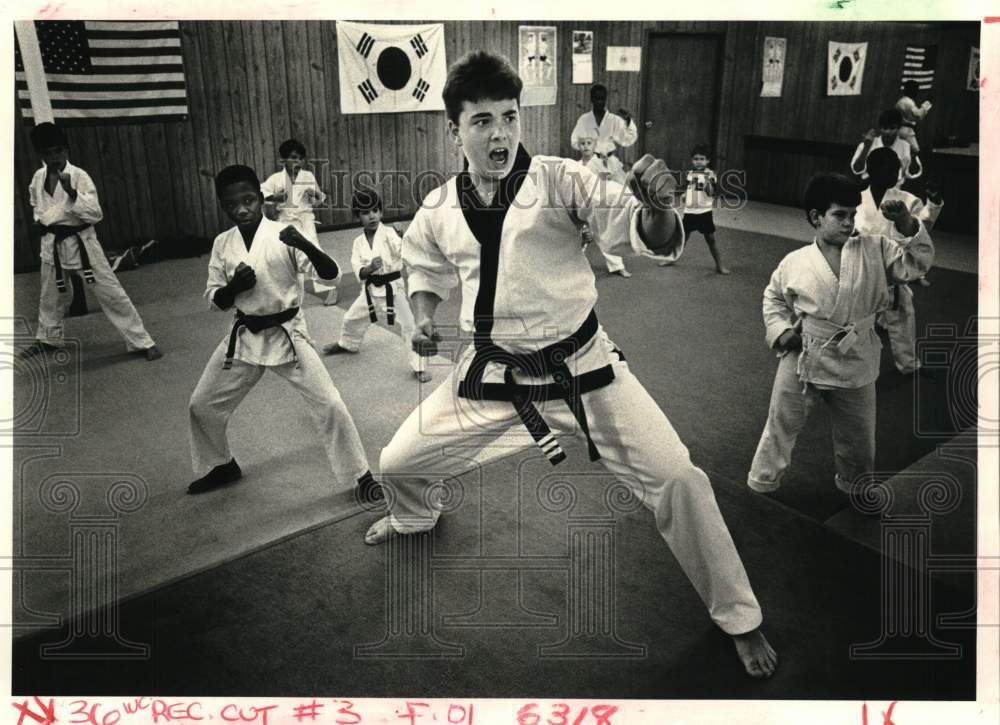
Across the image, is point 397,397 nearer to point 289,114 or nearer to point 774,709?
point 774,709

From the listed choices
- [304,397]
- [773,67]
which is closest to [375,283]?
[304,397]

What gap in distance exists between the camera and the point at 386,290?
4.64 metres

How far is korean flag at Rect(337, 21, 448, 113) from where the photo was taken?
7.59m

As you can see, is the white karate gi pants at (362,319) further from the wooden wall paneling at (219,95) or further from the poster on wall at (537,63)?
the poster on wall at (537,63)

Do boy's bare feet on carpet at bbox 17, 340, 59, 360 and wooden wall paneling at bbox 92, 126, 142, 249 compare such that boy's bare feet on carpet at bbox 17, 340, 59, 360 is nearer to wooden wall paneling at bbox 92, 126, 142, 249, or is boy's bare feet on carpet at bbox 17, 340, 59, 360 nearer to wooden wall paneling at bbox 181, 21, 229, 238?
wooden wall paneling at bbox 92, 126, 142, 249

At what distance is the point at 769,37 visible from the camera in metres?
10.5

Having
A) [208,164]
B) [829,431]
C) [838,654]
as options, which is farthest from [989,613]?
[208,164]

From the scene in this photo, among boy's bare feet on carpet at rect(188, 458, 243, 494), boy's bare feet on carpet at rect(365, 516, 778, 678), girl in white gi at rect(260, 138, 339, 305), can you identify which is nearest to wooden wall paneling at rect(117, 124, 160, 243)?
girl in white gi at rect(260, 138, 339, 305)

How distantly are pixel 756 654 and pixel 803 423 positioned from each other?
110cm

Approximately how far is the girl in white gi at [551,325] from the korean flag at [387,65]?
5990 mm

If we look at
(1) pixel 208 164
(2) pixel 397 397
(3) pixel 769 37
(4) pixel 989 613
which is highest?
(3) pixel 769 37

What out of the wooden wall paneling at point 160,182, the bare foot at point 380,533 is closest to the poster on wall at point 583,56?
the wooden wall paneling at point 160,182

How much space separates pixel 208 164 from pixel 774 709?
716 cm

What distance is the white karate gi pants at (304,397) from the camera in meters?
3.00
